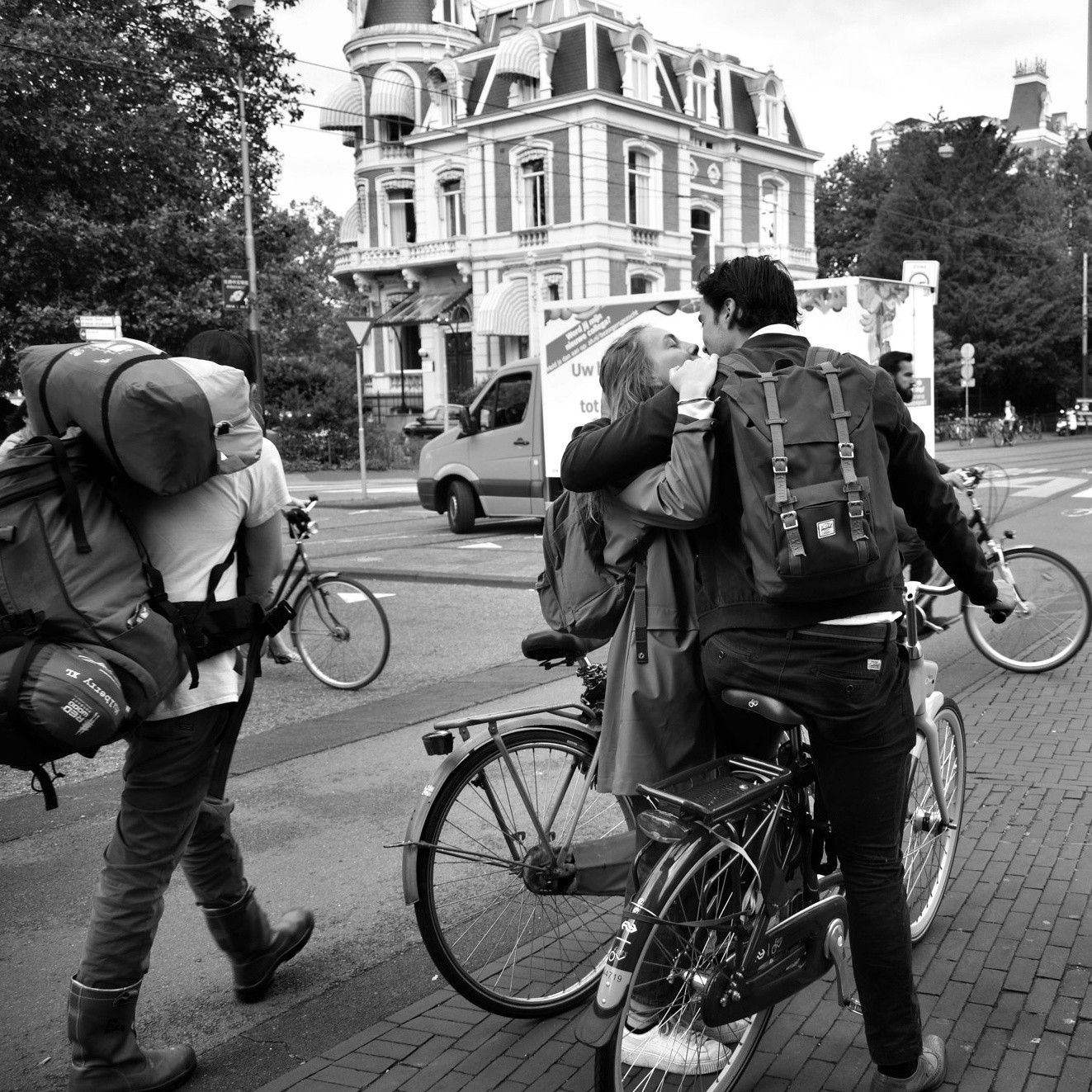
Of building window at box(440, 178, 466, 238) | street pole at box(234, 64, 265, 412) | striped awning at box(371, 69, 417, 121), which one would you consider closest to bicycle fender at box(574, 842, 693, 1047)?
street pole at box(234, 64, 265, 412)

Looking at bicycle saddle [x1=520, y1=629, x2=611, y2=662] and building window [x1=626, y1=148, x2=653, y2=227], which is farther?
building window [x1=626, y1=148, x2=653, y2=227]

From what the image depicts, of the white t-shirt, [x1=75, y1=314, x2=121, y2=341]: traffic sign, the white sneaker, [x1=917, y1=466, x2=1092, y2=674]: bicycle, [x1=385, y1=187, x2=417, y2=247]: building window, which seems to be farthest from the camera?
[x1=385, y1=187, x2=417, y2=247]: building window

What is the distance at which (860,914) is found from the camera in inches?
103

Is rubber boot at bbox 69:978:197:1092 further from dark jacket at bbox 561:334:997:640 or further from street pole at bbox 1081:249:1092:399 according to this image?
street pole at bbox 1081:249:1092:399

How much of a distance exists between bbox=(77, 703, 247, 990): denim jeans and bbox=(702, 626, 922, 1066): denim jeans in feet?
4.07

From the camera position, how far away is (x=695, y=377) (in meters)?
2.43

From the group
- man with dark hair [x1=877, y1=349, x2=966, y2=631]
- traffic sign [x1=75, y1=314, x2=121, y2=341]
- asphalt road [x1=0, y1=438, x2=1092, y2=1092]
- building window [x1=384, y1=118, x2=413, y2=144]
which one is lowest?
asphalt road [x1=0, y1=438, x2=1092, y2=1092]

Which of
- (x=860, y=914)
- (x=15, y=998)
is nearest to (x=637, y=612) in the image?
(x=860, y=914)

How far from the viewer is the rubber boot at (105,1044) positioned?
2.77m

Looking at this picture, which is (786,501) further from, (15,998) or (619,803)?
(15,998)

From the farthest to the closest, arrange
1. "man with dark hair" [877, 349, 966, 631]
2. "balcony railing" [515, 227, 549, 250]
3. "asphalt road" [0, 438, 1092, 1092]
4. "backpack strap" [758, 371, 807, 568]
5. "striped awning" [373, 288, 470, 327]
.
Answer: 1. "striped awning" [373, 288, 470, 327]
2. "balcony railing" [515, 227, 549, 250]
3. "man with dark hair" [877, 349, 966, 631]
4. "asphalt road" [0, 438, 1092, 1092]
5. "backpack strap" [758, 371, 807, 568]

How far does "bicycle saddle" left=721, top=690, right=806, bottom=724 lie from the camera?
247 centimetres

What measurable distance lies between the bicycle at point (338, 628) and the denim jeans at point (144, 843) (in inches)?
171

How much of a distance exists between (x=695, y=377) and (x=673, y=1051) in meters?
1.43
